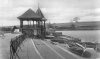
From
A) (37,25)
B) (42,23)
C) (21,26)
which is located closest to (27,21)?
(21,26)

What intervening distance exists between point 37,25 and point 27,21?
7.43 feet

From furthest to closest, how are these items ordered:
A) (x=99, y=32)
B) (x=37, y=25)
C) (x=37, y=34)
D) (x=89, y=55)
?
(x=37, y=25) < (x=37, y=34) < (x=89, y=55) < (x=99, y=32)

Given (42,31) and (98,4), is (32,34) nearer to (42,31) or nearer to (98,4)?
(42,31)

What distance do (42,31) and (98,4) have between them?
18.8 m

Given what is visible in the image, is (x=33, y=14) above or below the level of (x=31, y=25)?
above

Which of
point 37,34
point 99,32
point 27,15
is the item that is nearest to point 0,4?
point 99,32

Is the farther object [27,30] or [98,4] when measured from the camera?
[27,30]

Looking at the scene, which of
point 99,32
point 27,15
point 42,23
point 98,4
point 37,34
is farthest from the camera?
point 42,23

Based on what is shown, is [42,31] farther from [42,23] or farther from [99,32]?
[99,32]

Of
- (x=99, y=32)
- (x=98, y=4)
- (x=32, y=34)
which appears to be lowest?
(x=32, y=34)

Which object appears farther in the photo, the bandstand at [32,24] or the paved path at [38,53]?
the bandstand at [32,24]

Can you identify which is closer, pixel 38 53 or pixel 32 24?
pixel 38 53

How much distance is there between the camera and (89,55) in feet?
14.2

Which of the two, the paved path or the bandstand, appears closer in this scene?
the paved path
